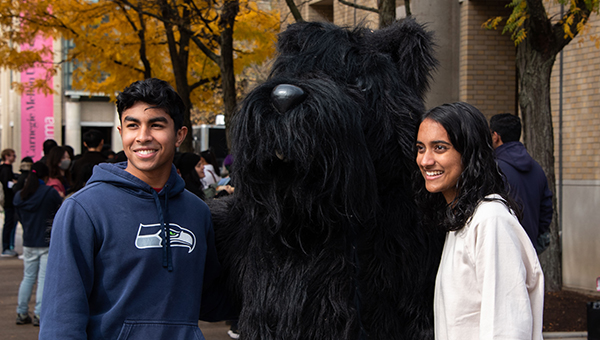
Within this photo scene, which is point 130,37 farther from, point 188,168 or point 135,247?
point 135,247

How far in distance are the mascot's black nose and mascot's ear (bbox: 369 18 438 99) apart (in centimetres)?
61

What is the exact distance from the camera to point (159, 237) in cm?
221

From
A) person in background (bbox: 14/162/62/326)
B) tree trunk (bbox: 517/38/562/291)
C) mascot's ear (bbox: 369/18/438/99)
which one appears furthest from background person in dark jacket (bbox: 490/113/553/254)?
person in background (bbox: 14/162/62/326)

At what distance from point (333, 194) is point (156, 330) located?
2.62ft

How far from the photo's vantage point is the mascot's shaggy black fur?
192 centimetres

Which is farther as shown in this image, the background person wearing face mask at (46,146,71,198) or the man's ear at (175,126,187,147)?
the background person wearing face mask at (46,146,71,198)

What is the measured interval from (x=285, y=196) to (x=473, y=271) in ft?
2.06

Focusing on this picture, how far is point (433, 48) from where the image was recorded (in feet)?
8.16

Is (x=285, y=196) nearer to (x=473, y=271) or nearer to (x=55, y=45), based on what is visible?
(x=473, y=271)

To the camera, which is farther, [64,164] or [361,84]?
[64,164]

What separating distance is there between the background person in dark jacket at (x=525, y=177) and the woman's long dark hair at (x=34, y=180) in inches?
219

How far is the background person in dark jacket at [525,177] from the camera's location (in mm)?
5113

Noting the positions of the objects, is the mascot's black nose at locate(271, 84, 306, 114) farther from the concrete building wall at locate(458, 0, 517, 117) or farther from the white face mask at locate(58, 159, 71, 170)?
the concrete building wall at locate(458, 0, 517, 117)

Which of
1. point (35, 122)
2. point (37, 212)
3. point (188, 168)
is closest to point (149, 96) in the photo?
point (188, 168)
